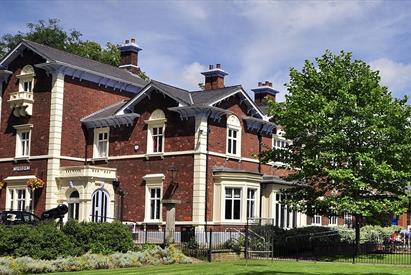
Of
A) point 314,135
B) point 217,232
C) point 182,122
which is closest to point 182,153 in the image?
point 182,122

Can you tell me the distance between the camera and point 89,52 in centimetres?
5956

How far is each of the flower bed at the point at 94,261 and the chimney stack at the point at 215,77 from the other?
16.7m

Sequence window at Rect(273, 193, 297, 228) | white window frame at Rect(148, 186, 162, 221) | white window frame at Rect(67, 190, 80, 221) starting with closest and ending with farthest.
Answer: white window frame at Rect(148, 186, 162, 221) < white window frame at Rect(67, 190, 80, 221) < window at Rect(273, 193, 297, 228)

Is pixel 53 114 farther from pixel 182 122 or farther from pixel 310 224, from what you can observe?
pixel 310 224

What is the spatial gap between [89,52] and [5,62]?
18.3 m

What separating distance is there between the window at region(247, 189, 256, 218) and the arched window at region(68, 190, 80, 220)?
10015 millimetres

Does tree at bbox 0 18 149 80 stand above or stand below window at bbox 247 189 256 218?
above

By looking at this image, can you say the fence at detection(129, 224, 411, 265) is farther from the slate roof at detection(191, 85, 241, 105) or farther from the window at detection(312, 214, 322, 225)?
the slate roof at detection(191, 85, 241, 105)

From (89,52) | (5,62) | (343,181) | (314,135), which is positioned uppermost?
(89,52)

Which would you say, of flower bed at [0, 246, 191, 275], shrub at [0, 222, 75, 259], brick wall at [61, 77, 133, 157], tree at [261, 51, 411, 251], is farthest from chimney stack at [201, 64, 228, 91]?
shrub at [0, 222, 75, 259]

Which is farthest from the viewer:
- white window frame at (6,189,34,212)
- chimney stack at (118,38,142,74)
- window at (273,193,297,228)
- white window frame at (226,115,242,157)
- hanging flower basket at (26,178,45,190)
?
chimney stack at (118,38,142,74)

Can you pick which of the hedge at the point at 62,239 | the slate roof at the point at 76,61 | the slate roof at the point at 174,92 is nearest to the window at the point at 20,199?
the slate roof at the point at 76,61

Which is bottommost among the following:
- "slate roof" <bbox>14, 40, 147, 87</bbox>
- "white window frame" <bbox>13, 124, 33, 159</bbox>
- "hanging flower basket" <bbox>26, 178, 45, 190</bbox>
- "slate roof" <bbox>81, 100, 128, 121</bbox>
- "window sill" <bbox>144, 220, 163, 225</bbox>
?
"window sill" <bbox>144, 220, 163, 225</bbox>

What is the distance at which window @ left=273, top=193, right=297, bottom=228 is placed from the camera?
38.6 meters
